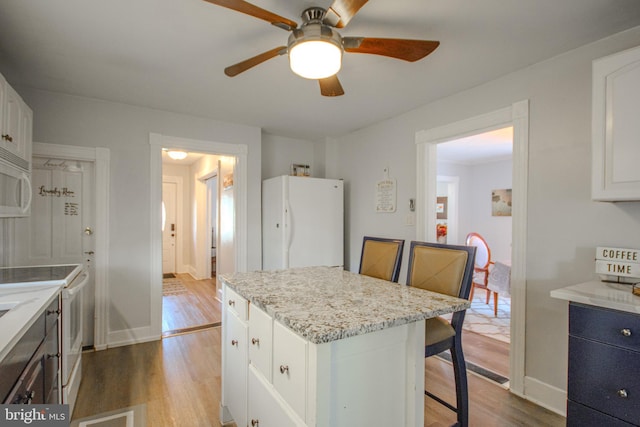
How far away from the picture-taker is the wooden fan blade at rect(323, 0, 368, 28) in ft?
4.08

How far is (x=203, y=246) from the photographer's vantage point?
5938 mm

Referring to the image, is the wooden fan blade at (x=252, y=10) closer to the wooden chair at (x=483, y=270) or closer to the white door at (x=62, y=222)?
the white door at (x=62, y=222)

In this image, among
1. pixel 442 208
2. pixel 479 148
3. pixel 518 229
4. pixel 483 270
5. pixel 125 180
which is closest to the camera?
pixel 518 229

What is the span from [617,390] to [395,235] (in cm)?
208

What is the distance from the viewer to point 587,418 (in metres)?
1.49

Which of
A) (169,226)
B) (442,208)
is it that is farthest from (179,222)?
(442,208)

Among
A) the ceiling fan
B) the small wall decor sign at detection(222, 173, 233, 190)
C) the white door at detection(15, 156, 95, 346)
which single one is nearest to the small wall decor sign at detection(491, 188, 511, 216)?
the small wall decor sign at detection(222, 173, 233, 190)

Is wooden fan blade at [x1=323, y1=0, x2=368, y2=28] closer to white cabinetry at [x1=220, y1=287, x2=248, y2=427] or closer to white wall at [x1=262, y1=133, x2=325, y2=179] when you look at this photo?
white cabinetry at [x1=220, y1=287, x2=248, y2=427]

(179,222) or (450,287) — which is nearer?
(450,287)

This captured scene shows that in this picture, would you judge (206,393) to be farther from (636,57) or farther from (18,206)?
(636,57)

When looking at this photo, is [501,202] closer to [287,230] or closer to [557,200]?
[557,200]

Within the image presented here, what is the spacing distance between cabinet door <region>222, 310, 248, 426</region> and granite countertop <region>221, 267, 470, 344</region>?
0.24 m

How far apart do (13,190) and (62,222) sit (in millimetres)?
1099

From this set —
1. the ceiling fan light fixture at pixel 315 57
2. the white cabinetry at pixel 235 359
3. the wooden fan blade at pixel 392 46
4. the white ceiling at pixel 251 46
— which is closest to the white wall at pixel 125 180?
the white ceiling at pixel 251 46
